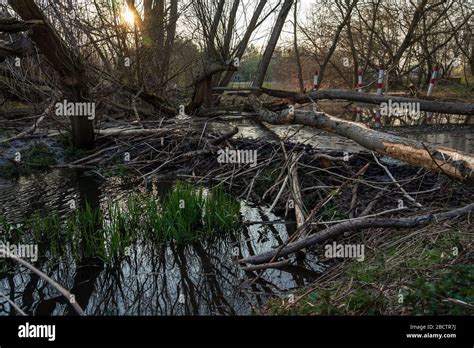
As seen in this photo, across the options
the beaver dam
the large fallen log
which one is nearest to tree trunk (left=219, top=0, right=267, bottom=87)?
the beaver dam

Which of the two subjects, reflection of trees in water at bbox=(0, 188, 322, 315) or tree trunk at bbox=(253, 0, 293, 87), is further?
tree trunk at bbox=(253, 0, 293, 87)

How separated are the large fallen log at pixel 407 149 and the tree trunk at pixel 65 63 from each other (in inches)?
162

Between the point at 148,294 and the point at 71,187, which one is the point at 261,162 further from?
the point at 148,294

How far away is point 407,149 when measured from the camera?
563 centimetres

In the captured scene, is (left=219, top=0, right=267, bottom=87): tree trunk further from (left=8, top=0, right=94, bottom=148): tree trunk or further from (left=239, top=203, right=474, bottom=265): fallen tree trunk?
(left=239, top=203, right=474, bottom=265): fallen tree trunk

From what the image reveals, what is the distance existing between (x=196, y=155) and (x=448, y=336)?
6.32 m

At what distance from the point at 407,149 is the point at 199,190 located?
262 cm

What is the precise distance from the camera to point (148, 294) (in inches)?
161

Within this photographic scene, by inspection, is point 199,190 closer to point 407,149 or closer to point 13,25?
point 407,149

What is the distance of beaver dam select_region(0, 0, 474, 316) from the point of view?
388cm

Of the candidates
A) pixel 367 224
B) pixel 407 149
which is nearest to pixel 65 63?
pixel 407 149

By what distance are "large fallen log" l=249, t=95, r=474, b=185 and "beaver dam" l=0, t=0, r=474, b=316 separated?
0.02 m

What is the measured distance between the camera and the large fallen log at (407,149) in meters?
4.79

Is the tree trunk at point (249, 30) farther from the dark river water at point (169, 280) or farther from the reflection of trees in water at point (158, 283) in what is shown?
the reflection of trees in water at point (158, 283)
